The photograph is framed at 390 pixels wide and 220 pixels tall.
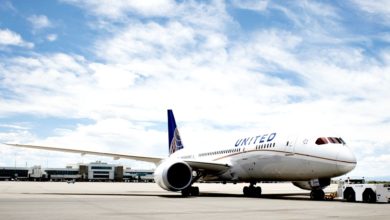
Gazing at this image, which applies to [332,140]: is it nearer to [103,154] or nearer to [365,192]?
[365,192]

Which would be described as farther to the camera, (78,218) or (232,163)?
(232,163)

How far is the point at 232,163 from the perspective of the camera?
23.7m

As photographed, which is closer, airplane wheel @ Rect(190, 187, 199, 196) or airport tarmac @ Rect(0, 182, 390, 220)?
airport tarmac @ Rect(0, 182, 390, 220)

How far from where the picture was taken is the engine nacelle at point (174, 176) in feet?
68.9

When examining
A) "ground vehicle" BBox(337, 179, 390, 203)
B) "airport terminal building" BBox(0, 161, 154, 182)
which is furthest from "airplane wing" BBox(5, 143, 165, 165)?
"airport terminal building" BBox(0, 161, 154, 182)

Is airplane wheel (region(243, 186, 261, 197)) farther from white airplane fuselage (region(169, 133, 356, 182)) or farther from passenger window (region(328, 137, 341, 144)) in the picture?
passenger window (region(328, 137, 341, 144))

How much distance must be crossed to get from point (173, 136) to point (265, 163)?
50.5 feet

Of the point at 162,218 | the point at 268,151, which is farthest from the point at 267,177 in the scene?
the point at 162,218

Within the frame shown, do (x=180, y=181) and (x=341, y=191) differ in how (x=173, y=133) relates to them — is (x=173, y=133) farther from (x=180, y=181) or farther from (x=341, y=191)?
(x=341, y=191)

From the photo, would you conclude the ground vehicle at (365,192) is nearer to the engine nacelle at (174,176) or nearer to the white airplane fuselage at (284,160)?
the white airplane fuselage at (284,160)

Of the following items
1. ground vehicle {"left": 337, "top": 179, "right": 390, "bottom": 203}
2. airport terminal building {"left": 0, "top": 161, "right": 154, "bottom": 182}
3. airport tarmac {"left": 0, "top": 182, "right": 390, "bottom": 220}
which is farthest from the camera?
airport terminal building {"left": 0, "top": 161, "right": 154, "bottom": 182}

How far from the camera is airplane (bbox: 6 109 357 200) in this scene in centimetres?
1775

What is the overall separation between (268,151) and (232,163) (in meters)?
3.58

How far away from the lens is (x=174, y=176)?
Answer: 71.7 ft
